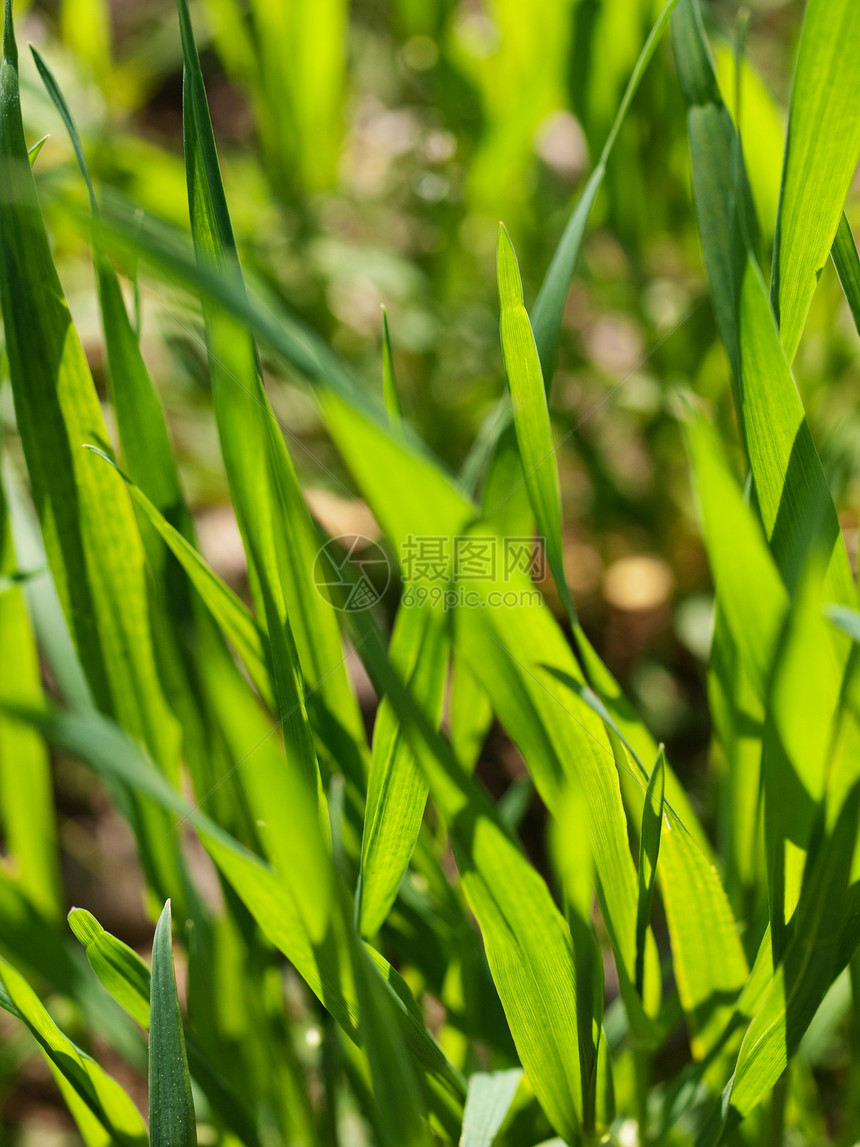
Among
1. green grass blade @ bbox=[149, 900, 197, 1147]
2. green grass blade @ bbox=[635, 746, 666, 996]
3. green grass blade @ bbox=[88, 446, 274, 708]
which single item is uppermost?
green grass blade @ bbox=[88, 446, 274, 708]

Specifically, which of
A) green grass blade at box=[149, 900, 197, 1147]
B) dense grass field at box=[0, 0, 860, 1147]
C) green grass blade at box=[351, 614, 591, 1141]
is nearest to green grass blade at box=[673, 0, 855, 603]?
dense grass field at box=[0, 0, 860, 1147]

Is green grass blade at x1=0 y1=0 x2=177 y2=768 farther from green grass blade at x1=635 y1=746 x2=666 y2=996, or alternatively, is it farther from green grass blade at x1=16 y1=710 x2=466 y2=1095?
green grass blade at x1=635 y1=746 x2=666 y2=996

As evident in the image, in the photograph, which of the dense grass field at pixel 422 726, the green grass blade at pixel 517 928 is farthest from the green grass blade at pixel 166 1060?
the green grass blade at pixel 517 928

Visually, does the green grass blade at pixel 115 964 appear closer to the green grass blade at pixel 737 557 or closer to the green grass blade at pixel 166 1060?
the green grass blade at pixel 166 1060

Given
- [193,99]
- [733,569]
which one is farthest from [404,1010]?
[193,99]

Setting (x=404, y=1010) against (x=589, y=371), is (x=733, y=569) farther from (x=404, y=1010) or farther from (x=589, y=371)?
(x=589, y=371)

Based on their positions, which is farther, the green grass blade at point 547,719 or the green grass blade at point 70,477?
the green grass blade at point 70,477
